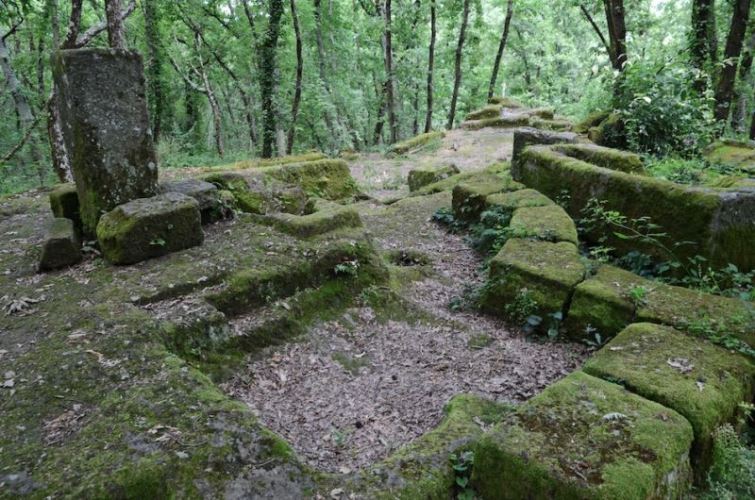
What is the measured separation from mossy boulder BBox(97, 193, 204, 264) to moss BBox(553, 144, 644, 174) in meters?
5.40

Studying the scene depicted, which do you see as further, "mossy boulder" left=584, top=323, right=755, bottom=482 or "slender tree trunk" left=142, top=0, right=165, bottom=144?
"slender tree trunk" left=142, top=0, right=165, bottom=144

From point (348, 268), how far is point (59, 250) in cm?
298

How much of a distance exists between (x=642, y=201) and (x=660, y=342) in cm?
224

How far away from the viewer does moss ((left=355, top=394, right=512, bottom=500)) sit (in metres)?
2.69

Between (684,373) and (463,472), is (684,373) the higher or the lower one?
the higher one

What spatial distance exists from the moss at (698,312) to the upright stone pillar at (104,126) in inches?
209

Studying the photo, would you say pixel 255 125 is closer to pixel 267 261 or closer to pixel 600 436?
pixel 267 261

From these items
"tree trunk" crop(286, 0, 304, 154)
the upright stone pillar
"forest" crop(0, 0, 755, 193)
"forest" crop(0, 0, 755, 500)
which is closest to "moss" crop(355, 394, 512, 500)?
"forest" crop(0, 0, 755, 500)

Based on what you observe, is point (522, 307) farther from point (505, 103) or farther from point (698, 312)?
point (505, 103)

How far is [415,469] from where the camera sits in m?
2.83

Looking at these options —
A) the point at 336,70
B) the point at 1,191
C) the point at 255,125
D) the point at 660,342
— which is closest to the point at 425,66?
the point at 336,70

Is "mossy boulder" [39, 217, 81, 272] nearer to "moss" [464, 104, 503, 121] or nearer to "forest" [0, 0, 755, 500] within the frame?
"forest" [0, 0, 755, 500]

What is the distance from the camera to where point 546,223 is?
6.02m

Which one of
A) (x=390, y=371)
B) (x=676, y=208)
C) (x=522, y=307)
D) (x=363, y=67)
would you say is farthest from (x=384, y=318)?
(x=363, y=67)
